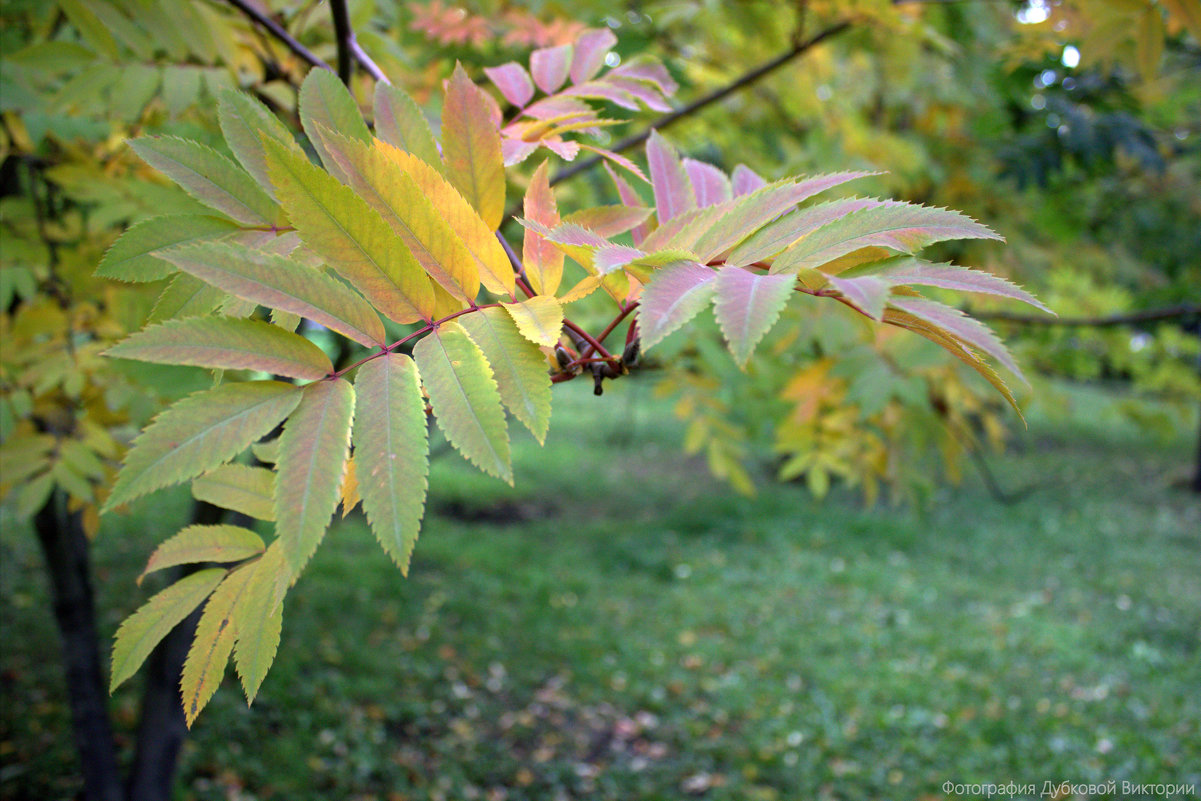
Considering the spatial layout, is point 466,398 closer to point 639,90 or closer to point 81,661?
point 639,90

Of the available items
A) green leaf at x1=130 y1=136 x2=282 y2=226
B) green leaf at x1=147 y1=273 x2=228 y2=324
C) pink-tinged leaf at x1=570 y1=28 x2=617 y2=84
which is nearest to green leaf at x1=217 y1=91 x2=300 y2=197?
green leaf at x1=130 y1=136 x2=282 y2=226

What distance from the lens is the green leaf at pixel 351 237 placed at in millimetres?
619

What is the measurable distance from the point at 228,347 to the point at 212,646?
1.03 ft

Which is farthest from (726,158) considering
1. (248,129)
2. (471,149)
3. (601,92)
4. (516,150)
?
(248,129)

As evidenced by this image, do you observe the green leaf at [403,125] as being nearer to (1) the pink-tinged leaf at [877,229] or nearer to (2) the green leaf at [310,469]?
(2) the green leaf at [310,469]

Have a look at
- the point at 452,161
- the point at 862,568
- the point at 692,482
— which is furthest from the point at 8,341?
the point at 692,482

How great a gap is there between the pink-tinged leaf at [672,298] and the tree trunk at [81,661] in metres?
2.99

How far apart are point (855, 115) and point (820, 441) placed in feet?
10.7

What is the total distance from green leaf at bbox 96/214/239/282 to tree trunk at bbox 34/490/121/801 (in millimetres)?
2497

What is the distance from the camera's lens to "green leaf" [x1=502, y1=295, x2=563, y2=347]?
2.06 ft

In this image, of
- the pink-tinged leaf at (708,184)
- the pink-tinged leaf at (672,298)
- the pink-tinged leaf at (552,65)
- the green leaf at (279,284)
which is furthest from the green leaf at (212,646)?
the pink-tinged leaf at (552,65)

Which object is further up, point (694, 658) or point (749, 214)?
point (749, 214)

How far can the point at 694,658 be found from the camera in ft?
17.0

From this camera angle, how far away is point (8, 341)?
1.57 m
